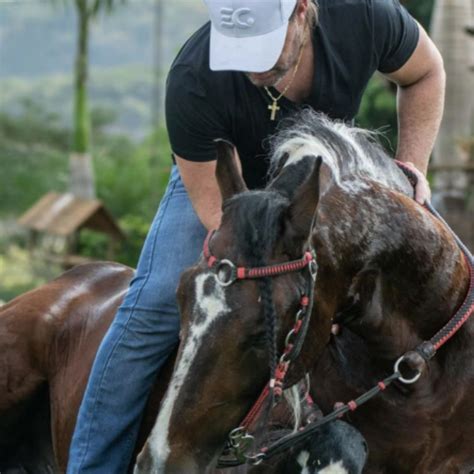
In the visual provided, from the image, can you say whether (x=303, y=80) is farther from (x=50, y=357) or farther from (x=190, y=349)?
(x=50, y=357)

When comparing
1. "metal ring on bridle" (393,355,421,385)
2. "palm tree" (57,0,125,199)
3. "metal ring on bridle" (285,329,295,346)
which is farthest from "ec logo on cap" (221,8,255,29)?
"palm tree" (57,0,125,199)

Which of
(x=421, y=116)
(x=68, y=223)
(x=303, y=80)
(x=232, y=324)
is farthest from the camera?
(x=68, y=223)

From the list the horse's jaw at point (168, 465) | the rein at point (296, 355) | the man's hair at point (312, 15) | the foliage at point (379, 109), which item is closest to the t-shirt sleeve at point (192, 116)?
the man's hair at point (312, 15)

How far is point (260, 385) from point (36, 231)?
1357 centimetres

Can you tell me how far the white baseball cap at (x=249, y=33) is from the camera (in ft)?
12.5

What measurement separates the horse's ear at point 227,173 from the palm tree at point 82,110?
46.8 ft

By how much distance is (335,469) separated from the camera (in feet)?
12.6

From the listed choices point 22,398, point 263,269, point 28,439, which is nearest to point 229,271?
point 263,269

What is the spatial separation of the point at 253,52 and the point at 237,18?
0.16 m

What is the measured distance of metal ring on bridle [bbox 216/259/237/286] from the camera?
3.37 metres

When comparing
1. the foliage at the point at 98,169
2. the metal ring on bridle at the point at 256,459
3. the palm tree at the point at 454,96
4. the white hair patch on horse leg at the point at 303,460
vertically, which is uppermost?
the metal ring on bridle at the point at 256,459

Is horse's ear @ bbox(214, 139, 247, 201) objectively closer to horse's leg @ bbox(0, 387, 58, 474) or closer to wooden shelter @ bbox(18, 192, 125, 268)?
horse's leg @ bbox(0, 387, 58, 474)

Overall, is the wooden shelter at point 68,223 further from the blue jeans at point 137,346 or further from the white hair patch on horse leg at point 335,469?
the white hair patch on horse leg at point 335,469

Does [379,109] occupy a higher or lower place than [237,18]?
lower
